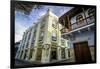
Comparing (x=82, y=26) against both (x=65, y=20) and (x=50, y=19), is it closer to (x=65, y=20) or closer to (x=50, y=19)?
(x=65, y=20)

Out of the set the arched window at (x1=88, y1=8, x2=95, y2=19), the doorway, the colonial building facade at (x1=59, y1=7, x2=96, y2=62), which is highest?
Result: the arched window at (x1=88, y1=8, x2=95, y2=19)

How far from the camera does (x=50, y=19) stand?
2.11 metres

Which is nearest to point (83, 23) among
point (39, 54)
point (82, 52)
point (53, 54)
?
point (82, 52)

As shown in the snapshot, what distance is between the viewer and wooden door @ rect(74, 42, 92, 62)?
2.20m

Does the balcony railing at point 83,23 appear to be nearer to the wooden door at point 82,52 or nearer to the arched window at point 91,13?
the arched window at point 91,13

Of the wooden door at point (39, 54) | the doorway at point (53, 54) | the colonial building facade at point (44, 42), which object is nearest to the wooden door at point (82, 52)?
the colonial building facade at point (44, 42)

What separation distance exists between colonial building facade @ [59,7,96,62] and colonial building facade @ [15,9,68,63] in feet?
0.27

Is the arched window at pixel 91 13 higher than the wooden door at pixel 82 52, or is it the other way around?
the arched window at pixel 91 13

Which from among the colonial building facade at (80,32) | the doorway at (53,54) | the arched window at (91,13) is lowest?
the doorway at (53,54)

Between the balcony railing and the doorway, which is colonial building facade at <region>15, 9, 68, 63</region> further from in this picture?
the balcony railing

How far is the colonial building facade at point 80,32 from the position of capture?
217 cm

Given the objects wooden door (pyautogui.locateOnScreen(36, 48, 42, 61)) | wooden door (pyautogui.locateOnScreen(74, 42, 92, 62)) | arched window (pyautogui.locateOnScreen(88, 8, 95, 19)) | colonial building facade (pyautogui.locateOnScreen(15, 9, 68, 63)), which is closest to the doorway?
colonial building facade (pyautogui.locateOnScreen(15, 9, 68, 63))

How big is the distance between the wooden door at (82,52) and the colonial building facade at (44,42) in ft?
0.49

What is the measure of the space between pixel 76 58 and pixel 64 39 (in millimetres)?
294
